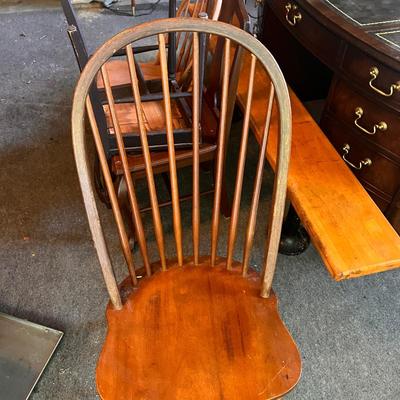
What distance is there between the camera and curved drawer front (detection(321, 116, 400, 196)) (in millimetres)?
1142

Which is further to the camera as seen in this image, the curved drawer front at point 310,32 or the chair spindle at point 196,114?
the curved drawer front at point 310,32

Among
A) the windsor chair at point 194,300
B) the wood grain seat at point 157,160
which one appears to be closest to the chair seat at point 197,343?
the windsor chair at point 194,300

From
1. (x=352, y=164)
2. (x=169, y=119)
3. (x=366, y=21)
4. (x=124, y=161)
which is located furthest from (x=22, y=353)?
(x=366, y=21)

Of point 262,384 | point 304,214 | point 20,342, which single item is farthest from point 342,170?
point 20,342

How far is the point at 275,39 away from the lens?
1676 mm

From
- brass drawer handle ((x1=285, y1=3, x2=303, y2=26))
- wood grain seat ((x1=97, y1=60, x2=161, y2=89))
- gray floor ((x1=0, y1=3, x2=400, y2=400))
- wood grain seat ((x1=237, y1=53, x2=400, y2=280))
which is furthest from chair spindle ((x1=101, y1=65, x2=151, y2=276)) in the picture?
brass drawer handle ((x1=285, y1=3, x2=303, y2=26))

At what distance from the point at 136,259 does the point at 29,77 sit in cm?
140

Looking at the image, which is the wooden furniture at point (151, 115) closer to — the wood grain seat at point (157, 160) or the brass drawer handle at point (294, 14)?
the wood grain seat at point (157, 160)

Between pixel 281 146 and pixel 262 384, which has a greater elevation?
pixel 281 146

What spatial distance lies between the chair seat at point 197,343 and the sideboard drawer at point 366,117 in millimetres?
532

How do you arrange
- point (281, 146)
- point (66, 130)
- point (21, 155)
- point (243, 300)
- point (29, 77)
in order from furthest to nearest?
point (29, 77), point (66, 130), point (21, 155), point (243, 300), point (281, 146)

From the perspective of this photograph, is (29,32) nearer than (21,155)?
No

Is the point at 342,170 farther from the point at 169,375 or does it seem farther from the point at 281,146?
the point at 169,375

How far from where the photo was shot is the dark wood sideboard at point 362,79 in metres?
1.03
